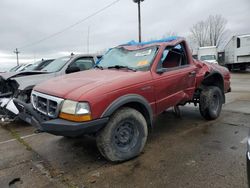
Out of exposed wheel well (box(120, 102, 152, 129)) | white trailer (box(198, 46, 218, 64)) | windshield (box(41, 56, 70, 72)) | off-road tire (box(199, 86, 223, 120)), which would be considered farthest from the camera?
white trailer (box(198, 46, 218, 64))

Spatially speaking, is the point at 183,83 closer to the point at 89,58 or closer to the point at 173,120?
the point at 173,120

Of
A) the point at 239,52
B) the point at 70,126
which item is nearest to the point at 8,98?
the point at 70,126

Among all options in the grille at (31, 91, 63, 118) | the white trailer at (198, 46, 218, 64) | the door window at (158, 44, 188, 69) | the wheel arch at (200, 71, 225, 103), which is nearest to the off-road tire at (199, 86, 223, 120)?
the wheel arch at (200, 71, 225, 103)

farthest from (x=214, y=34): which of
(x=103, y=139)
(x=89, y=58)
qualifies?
(x=103, y=139)

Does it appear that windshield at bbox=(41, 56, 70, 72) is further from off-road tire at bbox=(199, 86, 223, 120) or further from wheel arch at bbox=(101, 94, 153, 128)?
off-road tire at bbox=(199, 86, 223, 120)

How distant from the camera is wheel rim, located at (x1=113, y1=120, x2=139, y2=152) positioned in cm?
342

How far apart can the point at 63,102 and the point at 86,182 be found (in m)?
1.08

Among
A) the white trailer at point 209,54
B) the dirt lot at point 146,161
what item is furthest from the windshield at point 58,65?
the white trailer at point 209,54

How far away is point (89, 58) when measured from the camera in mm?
6945

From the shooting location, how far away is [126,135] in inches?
139

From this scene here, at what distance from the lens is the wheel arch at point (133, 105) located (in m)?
3.18

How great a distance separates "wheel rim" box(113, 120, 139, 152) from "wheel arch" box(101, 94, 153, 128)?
11.5 inches

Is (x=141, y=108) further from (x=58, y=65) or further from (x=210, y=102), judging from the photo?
(x=58, y=65)

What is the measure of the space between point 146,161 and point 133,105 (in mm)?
875
